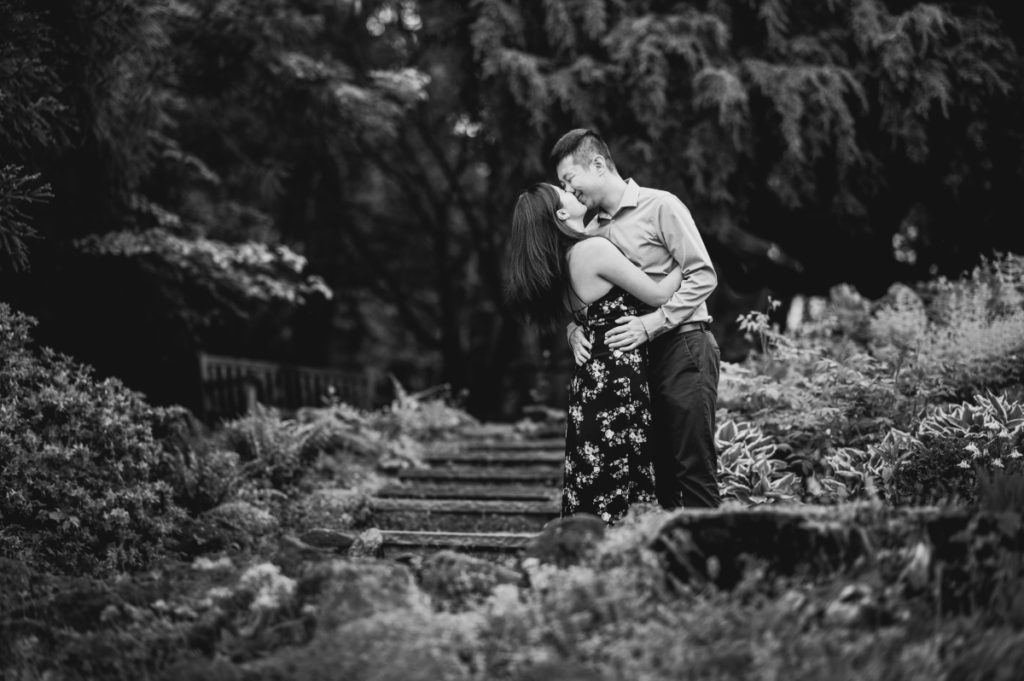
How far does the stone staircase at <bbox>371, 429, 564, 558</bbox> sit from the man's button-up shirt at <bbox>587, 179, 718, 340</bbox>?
60.0 inches

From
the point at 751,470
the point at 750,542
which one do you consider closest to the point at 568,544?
the point at 750,542

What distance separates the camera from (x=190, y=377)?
29.4 ft

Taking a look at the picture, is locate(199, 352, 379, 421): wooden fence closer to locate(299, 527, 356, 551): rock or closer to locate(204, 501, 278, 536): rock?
locate(204, 501, 278, 536): rock

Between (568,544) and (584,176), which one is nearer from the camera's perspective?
(568,544)

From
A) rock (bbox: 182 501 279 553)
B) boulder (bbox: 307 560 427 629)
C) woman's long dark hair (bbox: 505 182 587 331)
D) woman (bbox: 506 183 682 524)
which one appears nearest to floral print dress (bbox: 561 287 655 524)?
woman (bbox: 506 183 682 524)

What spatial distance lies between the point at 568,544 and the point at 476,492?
13.3 feet

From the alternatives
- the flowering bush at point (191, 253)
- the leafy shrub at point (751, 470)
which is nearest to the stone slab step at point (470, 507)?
the leafy shrub at point (751, 470)

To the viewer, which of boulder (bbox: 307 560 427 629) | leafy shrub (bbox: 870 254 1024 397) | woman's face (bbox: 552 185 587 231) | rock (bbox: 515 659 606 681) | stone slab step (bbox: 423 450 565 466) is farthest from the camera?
stone slab step (bbox: 423 450 565 466)

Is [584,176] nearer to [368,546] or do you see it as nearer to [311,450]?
[368,546]

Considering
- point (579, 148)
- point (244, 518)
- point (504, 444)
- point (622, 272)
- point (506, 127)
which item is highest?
point (506, 127)

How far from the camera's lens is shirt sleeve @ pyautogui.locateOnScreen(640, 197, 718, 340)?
3.75 m

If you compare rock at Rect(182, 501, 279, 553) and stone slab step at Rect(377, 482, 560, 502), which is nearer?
rock at Rect(182, 501, 279, 553)

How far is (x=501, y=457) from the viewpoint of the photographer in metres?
8.02

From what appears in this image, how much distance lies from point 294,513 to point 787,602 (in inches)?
168
